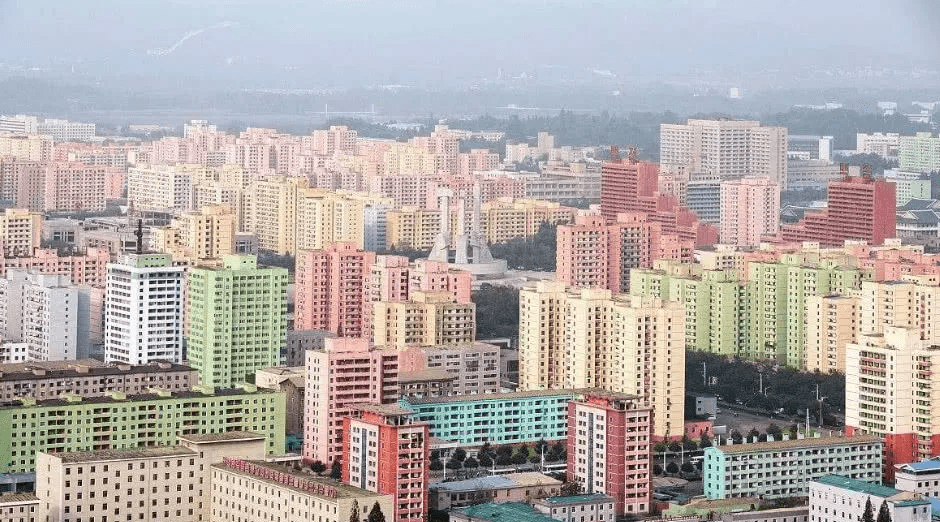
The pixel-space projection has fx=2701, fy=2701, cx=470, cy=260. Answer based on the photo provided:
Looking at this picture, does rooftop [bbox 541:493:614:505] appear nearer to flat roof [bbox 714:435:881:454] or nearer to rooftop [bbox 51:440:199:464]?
flat roof [bbox 714:435:881:454]

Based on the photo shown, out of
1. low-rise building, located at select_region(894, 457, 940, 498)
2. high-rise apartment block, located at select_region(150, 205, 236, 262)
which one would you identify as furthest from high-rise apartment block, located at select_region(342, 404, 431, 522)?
high-rise apartment block, located at select_region(150, 205, 236, 262)

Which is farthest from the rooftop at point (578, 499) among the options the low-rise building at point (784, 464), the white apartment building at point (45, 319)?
the white apartment building at point (45, 319)

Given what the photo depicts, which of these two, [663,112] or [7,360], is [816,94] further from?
[7,360]

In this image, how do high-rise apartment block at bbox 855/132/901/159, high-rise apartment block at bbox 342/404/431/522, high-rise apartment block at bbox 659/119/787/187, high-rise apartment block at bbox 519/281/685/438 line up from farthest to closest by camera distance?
high-rise apartment block at bbox 855/132/901/159 < high-rise apartment block at bbox 659/119/787/187 < high-rise apartment block at bbox 519/281/685/438 < high-rise apartment block at bbox 342/404/431/522

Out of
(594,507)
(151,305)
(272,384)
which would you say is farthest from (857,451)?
(151,305)

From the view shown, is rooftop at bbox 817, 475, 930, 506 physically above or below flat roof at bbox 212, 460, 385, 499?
below

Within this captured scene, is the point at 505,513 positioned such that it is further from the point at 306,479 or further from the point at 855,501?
the point at 855,501
